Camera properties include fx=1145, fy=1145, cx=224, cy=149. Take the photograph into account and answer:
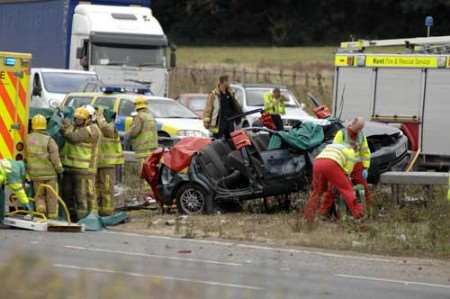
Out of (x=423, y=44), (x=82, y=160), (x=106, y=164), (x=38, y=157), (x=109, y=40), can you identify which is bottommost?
(x=106, y=164)

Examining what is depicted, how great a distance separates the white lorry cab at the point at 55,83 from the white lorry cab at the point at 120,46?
1.92 m

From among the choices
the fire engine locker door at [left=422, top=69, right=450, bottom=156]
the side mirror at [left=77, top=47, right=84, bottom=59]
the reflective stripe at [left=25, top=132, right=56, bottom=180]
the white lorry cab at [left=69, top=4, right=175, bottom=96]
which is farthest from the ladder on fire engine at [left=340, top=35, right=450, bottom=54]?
the reflective stripe at [left=25, top=132, right=56, bottom=180]

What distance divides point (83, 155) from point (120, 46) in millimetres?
16704

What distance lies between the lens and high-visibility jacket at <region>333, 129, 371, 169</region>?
15.0 m

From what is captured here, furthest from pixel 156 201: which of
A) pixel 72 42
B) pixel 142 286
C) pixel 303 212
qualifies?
pixel 72 42

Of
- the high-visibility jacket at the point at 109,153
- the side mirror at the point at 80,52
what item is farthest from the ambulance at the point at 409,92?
the side mirror at the point at 80,52

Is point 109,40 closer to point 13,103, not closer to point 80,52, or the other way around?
point 80,52

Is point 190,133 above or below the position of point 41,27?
below

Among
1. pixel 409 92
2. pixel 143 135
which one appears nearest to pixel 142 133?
pixel 143 135

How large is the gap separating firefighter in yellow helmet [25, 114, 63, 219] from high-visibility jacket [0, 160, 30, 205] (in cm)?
28

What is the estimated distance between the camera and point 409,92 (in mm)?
22109

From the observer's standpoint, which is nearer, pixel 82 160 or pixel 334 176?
pixel 334 176

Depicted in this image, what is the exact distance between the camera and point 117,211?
16.5 meters

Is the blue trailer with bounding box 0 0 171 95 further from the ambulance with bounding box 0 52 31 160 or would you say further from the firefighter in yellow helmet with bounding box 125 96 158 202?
the ambulance with bounding box 0 52 31 160
